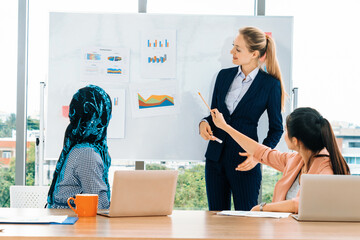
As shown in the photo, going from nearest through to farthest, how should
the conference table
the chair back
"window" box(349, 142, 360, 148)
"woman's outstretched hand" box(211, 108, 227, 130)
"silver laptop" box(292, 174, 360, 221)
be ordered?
the conference table → "silver laptop" box(292, 174, 360, 221) → the chair back → "woman's outstretched hand" box(211, 108, 227, 130) → "window" box(349, 142, 360, 148)

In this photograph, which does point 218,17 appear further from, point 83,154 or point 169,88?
point 83,154

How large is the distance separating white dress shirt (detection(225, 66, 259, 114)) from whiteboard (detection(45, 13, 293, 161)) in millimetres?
182

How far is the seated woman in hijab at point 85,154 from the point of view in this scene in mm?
2359

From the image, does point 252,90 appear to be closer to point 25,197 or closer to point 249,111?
point 249,111

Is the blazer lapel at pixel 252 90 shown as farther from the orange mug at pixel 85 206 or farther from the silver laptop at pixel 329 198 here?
the orange mug at pixel 85 206

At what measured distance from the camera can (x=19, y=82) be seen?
408cm

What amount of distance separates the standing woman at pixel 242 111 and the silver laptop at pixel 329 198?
5.40 ft

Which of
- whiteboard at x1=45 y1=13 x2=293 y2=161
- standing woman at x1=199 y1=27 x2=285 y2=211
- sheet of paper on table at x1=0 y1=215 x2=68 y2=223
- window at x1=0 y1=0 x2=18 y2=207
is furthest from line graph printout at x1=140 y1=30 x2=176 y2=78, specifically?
sheet of paper on table at x1=0 y1=215 x2=68 y2=223

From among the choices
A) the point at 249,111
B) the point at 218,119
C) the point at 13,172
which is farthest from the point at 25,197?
the point at 249,111

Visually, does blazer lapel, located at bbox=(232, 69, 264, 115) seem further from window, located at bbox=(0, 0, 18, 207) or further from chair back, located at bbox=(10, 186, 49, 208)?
window, located at bbox=(0, 0, 18, 207)

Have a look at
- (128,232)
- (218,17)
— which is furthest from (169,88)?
(128,232)

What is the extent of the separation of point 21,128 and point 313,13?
2.54 m

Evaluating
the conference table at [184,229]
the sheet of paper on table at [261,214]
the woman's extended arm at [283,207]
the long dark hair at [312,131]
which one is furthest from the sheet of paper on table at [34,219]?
the long dark hair at [312,131]

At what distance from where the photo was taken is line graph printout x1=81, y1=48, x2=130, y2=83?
12.9ft
